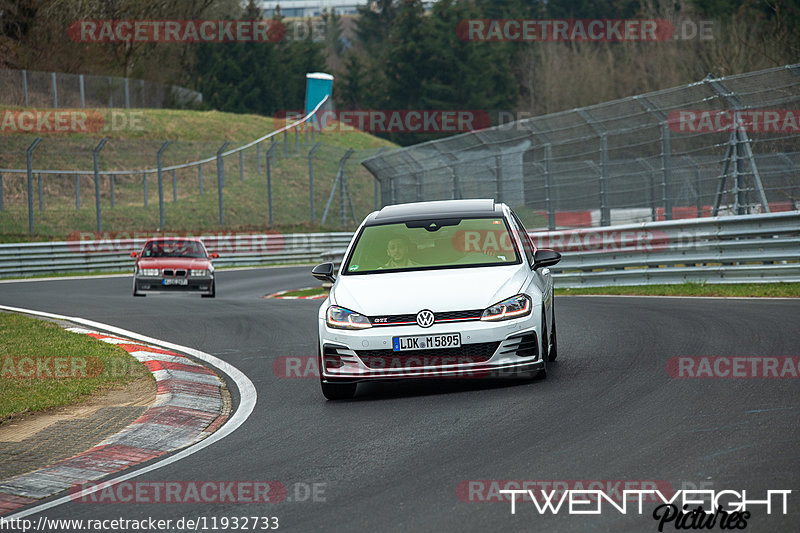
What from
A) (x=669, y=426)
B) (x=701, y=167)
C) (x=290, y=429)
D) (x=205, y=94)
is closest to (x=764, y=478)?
(x=669, y=426)

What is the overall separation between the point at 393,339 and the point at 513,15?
8032 cm

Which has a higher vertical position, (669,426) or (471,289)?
(471,289)

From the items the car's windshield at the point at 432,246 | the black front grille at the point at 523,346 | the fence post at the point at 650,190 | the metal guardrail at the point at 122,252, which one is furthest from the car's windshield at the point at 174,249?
the black front grille at the point at 523,346

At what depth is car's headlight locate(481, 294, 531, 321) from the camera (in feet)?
27.0

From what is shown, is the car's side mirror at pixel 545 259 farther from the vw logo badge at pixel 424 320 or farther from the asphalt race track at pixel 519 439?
the vw logo badge at pixel 424 320

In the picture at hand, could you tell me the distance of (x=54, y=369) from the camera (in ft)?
34.8

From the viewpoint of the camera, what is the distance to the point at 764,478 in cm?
531

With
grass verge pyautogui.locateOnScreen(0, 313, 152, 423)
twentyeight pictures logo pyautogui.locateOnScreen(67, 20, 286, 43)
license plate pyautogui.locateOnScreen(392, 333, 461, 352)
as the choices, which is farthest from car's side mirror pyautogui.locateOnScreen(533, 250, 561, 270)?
twentyeight pictures logo pyautogui.locateOnScreen(67, 20, 286, 43)

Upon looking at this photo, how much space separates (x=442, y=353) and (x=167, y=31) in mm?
Result: 58894

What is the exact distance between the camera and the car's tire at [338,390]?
8.53 metres

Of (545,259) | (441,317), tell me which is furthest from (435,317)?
(545,259)

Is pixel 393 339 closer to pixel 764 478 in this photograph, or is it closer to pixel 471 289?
pixel 471 289

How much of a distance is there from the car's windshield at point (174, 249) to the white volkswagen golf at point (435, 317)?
14179mm

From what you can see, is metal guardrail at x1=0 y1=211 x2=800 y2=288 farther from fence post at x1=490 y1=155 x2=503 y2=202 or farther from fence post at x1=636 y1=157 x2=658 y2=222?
fence post at x1=490 y1=155 x2=503 y2=202
